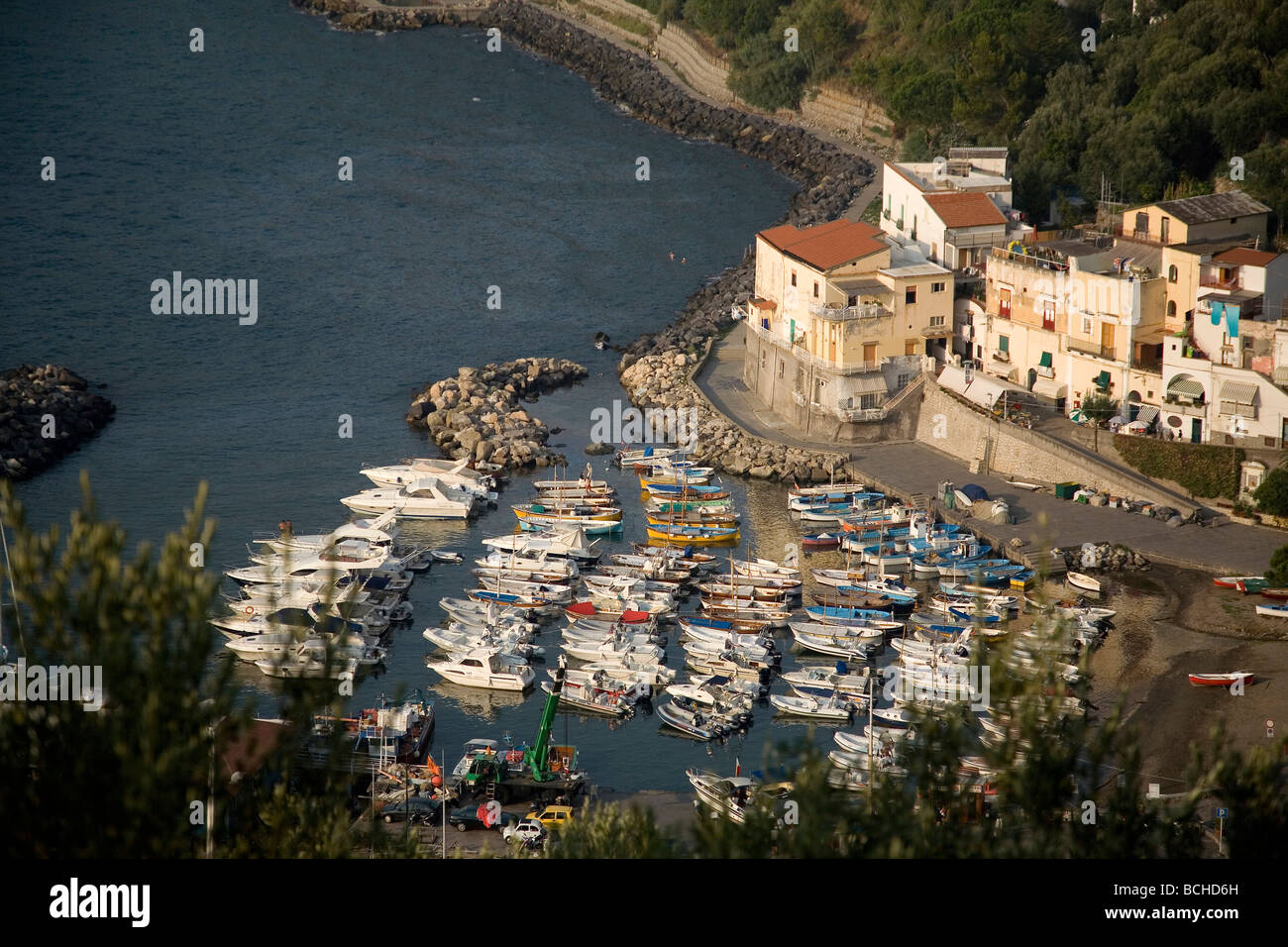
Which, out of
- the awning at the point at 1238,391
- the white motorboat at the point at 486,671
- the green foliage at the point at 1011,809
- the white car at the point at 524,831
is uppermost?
the green foliage at the point at 1011,809

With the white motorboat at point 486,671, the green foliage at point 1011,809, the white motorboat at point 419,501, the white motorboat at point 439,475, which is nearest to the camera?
the green foliage at point 1011,809

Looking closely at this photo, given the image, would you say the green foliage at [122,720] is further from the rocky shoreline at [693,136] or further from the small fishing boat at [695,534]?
the rocky shoreline at [693,136]

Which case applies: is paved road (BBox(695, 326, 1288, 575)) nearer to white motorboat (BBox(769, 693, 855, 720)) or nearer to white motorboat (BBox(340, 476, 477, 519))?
white motorboat (BBox(769, 693, 855, 720))

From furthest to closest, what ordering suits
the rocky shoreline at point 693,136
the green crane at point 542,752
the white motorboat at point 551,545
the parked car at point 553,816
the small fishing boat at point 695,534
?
1. the rocky shoreline at point 693,136
2. the small fishing boat at point 695,534
3. the white motorboat at point 551,545
4. the green crane at point 542,752
5. the parked car at point 553,816

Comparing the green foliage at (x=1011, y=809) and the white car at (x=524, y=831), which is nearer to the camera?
the green foliage at (x=1011, y=809)

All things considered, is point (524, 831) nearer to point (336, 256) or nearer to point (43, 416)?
point (43, 416)

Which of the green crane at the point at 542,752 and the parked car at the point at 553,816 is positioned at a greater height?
the green crane at the point at 542,752

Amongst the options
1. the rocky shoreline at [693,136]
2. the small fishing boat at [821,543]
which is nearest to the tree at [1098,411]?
the rocky shoreline at [693,136]
